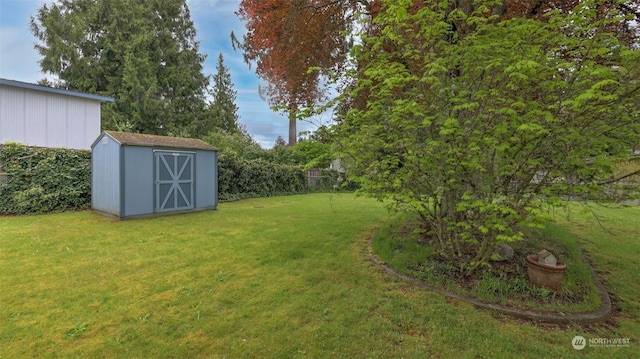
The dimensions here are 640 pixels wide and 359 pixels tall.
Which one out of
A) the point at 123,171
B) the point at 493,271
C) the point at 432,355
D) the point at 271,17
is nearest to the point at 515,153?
the point at 493,271

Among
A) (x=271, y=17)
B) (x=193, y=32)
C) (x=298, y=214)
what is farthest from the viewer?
(x=193, y=32)

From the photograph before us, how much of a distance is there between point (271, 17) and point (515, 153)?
483 centimetres

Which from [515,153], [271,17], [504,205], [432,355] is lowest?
[432,355]

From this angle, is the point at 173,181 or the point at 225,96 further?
the point at 225,96

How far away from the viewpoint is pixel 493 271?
3.36 meters

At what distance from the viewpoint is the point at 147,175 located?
6781 millimetres

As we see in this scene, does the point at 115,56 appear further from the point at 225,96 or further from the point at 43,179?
the point at 43,179

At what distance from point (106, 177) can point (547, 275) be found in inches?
333

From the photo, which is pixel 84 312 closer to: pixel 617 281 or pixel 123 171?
pixel 123 171

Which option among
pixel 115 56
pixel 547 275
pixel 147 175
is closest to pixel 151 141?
pixel 147 175

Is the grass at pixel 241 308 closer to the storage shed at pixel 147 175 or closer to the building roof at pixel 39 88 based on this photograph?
the storage shed at pixel 147 175

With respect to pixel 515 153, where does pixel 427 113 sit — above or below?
above

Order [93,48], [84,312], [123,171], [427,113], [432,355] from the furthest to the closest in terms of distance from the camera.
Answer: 1. [93,48]
2. [123,171]
3. [427,113]
4. [84,312]
5. [432,355]

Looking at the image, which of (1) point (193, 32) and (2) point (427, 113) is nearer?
(2) point (427, 113)
